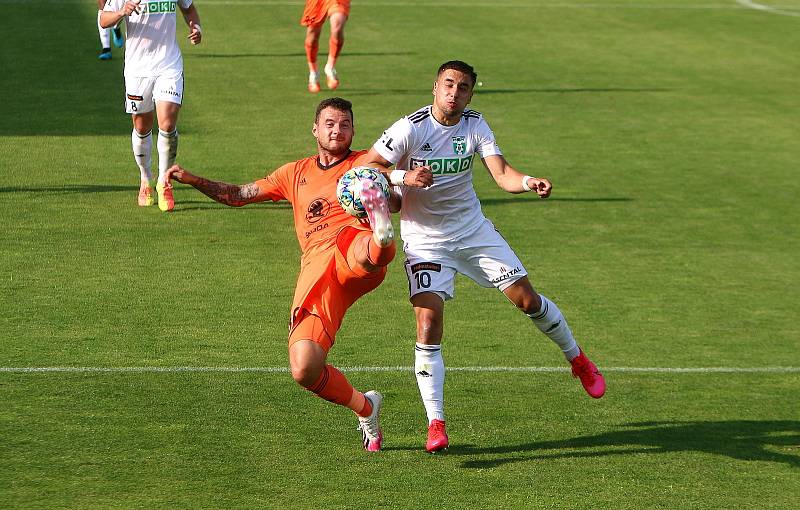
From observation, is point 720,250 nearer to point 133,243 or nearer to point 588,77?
point 133,243

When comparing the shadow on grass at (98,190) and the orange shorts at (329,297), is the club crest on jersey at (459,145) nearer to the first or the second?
the orange shorts at (329,297)

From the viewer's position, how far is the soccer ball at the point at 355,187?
684 centimetres

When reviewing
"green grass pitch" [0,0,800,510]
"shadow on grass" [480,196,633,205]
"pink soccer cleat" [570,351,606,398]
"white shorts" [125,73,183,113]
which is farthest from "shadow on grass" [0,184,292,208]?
"pink soccer cleat" [570,351,606,398]


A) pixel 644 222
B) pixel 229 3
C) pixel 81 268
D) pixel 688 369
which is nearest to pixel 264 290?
pixel 81 268

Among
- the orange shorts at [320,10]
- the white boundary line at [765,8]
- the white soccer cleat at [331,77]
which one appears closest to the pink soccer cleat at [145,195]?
the orange shorts at [320,10]

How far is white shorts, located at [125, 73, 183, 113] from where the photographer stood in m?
12.9

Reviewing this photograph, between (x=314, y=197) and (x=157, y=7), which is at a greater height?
(x=157, y=7)

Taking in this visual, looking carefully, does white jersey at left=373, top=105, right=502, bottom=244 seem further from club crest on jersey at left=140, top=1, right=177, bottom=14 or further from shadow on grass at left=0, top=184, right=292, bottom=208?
shadow on grass at left=0, top=184, right=292, bottom=208

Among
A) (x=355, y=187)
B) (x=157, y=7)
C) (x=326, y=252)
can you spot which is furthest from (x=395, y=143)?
(x=157, y=7)

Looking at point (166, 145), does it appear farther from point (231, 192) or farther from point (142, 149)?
point (231, 192)

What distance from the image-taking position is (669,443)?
309 inches

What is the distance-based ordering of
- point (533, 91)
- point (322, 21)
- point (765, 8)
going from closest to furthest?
1. point (322, 21)
2. point (533, 91)
3. point (765, 8)

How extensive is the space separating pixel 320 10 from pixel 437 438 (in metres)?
12.8

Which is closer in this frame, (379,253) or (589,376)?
(379,253)
